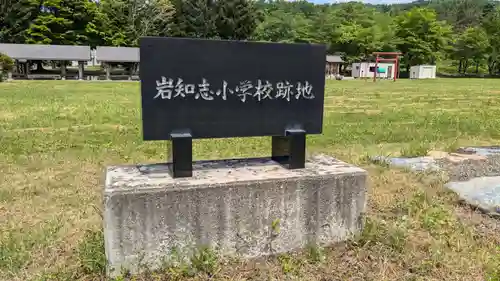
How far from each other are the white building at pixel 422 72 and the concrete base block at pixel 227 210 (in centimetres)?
4765

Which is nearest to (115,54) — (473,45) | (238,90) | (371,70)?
(371,70)

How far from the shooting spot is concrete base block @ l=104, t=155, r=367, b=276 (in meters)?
3.08

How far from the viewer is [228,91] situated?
353cm

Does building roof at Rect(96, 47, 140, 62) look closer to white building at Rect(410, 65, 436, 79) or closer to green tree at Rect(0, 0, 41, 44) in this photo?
green tree at Rect(0, 0, 41, 44)

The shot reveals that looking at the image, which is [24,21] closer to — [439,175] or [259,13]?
[259,13]

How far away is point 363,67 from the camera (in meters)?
47.4

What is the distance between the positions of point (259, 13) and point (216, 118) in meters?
50.2

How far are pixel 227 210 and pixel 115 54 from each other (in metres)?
36.5

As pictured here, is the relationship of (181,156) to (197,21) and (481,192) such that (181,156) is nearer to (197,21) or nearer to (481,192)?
(481,192)

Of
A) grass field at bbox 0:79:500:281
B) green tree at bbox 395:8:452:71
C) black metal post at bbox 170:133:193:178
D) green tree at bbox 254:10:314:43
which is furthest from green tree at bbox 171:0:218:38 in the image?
black metal post at bbox 170:133:193:178

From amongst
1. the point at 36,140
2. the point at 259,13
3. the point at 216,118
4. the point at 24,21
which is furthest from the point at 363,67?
the point at 216,118

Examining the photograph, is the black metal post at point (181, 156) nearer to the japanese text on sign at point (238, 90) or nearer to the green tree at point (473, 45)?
the japanese text on sign at point (238, 90)

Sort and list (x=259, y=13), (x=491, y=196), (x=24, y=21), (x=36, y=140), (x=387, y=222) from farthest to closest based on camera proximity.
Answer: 1. (x=259, y=13)
2. (x=24, y=21)
3. (x=36, y=140)
4. (x=491, y=196)
5. (x=387, y=222)

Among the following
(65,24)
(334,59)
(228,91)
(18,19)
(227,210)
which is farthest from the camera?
(334,59)
